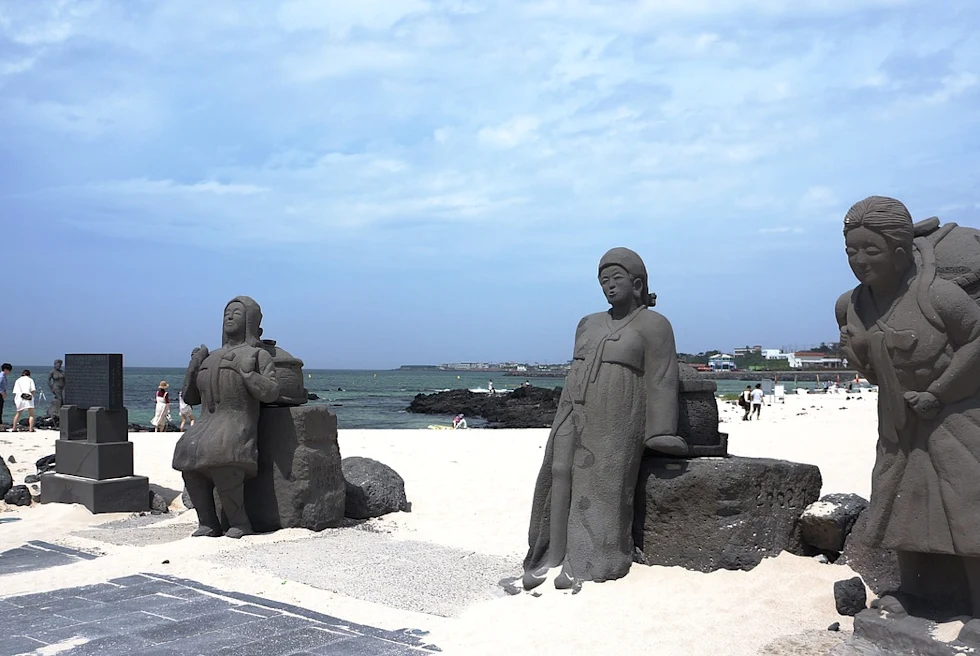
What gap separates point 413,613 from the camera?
586 cm

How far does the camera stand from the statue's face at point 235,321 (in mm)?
8828

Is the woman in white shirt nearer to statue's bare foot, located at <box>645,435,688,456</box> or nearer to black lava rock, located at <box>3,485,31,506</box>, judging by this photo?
black lava rock, located at <box>3,485,31,506</box>

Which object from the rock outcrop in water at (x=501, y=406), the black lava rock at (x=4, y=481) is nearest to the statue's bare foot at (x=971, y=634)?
the black lava rock at (x=4, y=481)

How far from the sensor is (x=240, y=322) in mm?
8852

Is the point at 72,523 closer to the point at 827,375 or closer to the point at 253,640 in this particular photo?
the point at 253,640

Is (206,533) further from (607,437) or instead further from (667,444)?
(667,444)

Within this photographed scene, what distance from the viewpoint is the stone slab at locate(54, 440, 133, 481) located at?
408 inches

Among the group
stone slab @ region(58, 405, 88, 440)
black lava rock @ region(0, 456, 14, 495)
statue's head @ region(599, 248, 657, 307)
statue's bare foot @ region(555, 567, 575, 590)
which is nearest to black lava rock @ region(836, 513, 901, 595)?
statue's bare foot @ region(555, 567, 575, 590)

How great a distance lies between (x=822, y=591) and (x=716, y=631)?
1001mm

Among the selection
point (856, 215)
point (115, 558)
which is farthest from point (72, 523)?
point (856, 215)

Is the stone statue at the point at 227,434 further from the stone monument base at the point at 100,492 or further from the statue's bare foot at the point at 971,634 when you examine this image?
the statue's bare foot at the point at 971,634

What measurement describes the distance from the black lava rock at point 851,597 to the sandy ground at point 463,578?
83 mm

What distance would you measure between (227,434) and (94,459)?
304cm

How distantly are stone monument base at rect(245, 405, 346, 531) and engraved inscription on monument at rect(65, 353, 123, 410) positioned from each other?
9.73ft
